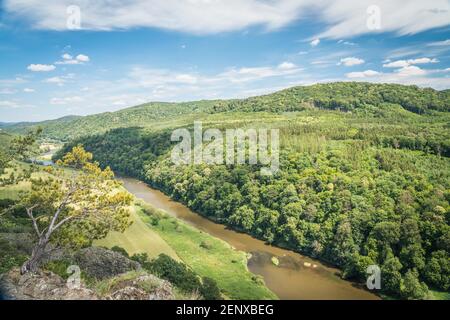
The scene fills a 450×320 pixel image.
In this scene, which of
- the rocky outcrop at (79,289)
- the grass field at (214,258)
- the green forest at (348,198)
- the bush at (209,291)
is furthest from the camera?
the green forest at (348,198)

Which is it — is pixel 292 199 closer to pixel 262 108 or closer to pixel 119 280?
pixel 119 280

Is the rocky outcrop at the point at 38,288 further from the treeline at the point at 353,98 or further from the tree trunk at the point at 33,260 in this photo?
the treeline at the point at 353,98

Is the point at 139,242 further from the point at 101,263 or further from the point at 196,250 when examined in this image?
the point at 101,263

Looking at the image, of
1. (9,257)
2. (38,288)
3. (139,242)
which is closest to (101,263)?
(9,257)

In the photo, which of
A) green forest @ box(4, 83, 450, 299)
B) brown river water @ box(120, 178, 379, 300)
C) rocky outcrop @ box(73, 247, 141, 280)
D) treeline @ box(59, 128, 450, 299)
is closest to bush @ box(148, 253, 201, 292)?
rocky outcrop @ box(73, 247, 141, 280)

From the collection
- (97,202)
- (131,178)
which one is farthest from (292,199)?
(131,178)

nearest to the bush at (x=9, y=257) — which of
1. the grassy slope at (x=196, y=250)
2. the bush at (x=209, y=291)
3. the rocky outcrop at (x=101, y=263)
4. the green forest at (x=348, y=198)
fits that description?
the rocky outcrop at (x=101, y=263)

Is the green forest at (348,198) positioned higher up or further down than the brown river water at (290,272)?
higher up

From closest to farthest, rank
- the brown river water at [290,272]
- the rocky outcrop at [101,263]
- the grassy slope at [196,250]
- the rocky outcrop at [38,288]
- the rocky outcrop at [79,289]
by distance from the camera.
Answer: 1. the rocky outcrop at [79,289]
2. the rocky outcrop at [38,288]
3. the rocky outcrop at [101,263]
4. the grassy slope at [196,250]
5. the brown river water at [290,272]
